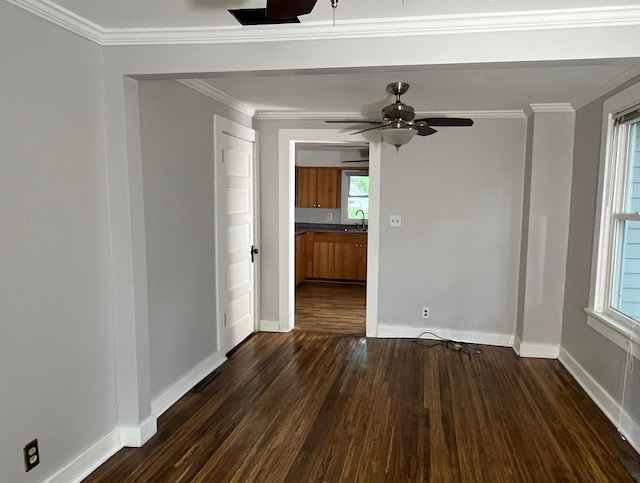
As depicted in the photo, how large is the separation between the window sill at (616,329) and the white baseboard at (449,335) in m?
1.17

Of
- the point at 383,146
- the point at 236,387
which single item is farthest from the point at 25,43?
the point at 383,146

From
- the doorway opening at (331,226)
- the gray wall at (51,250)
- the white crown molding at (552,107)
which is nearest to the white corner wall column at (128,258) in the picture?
the gray wall at (51,250)

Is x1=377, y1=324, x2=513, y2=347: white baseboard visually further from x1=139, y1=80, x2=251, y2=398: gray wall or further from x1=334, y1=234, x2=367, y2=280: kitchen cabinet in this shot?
x1=334, y1=234, x2=367, y2=280: kitchen cabinet

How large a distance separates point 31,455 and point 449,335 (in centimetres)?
369

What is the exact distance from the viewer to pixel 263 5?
2041 mm

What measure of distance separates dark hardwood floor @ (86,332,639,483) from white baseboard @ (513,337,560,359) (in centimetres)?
10

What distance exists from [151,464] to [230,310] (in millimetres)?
1818

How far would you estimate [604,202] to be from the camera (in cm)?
325

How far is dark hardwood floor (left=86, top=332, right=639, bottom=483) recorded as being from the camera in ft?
7.98

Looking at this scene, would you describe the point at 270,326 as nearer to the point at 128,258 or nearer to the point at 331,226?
the point at 128,258

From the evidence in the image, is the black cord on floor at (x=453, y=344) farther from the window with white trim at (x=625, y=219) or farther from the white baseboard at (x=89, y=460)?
the white baseboard at (x=89, y=460)

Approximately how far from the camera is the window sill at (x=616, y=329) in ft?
8.96

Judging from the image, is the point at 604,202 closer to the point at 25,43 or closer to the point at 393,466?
the point at 393,466

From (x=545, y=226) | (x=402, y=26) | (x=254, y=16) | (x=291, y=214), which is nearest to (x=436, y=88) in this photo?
(x=402, y=26)
